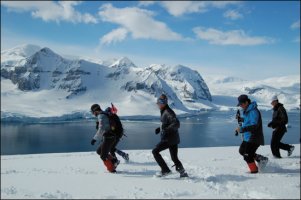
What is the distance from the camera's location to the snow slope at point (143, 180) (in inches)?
246

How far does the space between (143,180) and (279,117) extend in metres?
4.72

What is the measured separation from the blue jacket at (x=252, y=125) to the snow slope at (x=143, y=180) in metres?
0.83

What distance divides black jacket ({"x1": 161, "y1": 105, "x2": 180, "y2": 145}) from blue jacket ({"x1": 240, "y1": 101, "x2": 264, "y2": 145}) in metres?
1.52

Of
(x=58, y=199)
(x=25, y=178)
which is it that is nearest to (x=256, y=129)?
(x=58, y=199)

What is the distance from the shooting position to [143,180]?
24.6 feet

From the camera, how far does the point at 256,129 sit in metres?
7.73

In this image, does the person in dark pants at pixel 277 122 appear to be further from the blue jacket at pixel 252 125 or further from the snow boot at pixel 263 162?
the blue jacket at pixel 252 125

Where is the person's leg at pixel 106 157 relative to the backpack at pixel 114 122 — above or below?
below

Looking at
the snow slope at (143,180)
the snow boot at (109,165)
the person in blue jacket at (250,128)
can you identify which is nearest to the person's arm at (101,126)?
the snow boot at (109,165)

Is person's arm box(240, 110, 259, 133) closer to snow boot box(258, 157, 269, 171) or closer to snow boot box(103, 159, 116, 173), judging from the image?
snow boot box(258, 157, 269, 171)

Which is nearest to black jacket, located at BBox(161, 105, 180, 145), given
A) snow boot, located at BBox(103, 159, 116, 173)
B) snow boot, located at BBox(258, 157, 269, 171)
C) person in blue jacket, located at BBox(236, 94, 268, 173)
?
person in blue jacket, located at BBox(236, 94, 268, 173)

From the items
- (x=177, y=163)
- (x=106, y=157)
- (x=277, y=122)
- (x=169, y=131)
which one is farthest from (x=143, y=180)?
(x=277, y=122)

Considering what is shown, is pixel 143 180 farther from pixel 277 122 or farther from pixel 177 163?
pixel 277 122

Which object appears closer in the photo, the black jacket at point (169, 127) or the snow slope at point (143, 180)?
the snow slope at point (143, 180)
